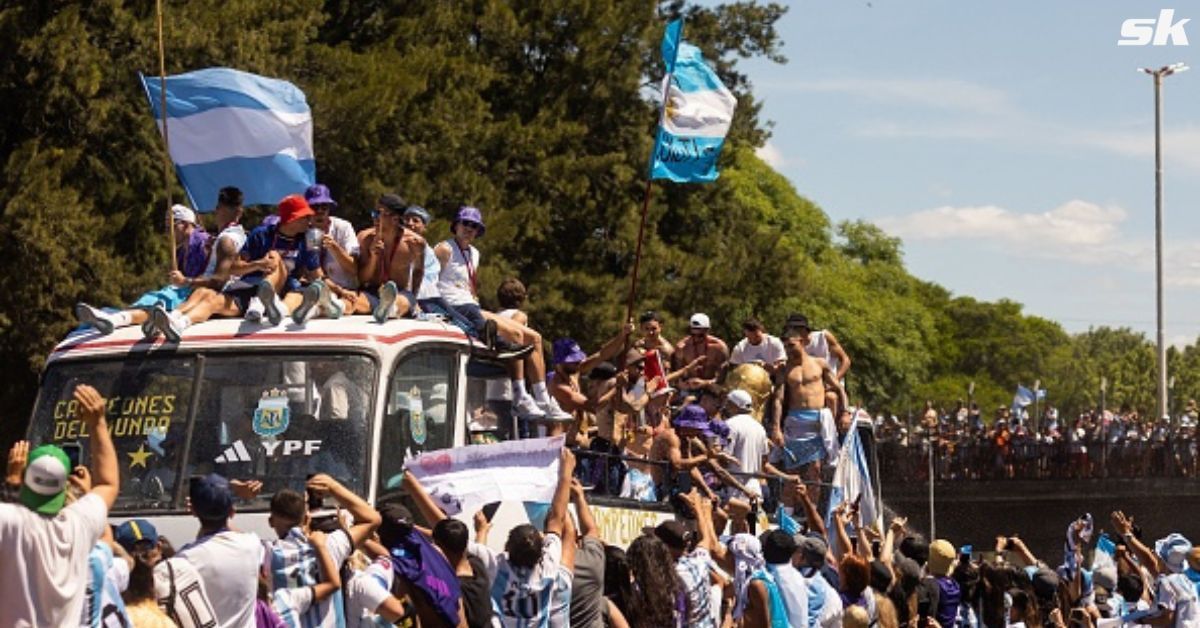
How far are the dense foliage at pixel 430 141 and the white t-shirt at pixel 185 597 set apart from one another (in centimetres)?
1940

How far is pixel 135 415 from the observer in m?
13.1

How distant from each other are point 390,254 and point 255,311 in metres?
1.44

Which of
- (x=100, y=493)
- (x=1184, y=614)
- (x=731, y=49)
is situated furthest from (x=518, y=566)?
(x=731, y=49)

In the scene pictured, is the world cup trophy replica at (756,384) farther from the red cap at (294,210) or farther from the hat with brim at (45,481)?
the hat with brim at (45,481)

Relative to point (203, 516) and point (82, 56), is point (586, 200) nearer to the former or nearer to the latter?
point (82, 56)

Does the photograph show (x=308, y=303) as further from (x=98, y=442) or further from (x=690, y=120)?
(x=690, y=120)

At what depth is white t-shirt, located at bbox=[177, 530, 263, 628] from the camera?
9.53 meters

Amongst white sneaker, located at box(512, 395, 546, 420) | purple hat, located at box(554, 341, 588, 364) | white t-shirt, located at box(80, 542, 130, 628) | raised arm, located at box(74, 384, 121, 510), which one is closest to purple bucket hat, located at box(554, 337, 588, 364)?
purple hat, located at box(554, 341, 588, 364)

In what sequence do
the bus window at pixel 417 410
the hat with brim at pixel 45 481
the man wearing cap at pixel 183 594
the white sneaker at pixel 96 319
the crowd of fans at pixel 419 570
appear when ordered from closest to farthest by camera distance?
the hat with brim at pixel 45 481, the crowd of fans at pixel 419 570, the man wearing cap at pixel 183 594, the bus window at pixel 417 410, the white sneaker at pixel 96 319

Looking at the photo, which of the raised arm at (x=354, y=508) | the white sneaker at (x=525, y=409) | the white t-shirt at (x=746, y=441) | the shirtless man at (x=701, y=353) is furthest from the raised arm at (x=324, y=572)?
the shirtless man at (x=701, y=353)

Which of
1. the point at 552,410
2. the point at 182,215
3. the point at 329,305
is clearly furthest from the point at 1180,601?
the point at 182,215

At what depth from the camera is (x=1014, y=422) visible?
55812mm

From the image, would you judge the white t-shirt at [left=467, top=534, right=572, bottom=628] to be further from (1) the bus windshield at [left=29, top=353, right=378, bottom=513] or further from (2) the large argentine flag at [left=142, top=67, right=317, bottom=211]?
(2) the large argentine flag at [left=142, top=67, right=317, bottom=211]

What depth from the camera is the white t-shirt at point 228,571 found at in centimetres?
953
